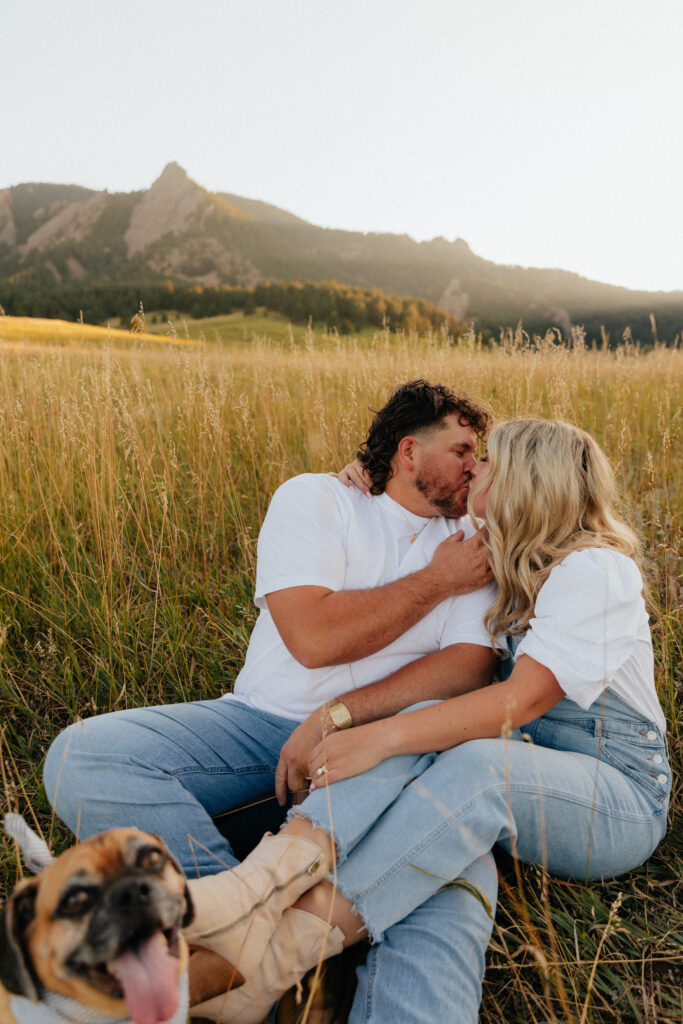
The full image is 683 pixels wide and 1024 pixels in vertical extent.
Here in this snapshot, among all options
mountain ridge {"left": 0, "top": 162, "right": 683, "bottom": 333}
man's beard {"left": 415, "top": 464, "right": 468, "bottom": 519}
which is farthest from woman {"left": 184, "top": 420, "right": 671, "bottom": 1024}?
mountain ridge {"left": 0, "top": 162, "right": 683, "bottom": 333}

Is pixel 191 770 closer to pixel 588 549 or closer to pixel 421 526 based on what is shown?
pixel 421 526

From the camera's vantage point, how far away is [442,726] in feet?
5.96

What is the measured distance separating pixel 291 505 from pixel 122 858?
1346 mm

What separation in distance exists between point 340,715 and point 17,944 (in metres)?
1.07

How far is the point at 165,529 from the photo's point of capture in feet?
10.8

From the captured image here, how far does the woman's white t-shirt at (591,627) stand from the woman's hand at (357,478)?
2.95 ft

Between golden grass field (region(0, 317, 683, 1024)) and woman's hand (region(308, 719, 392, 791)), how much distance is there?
54 centimetres

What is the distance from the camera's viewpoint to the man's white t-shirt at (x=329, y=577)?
7.30ft

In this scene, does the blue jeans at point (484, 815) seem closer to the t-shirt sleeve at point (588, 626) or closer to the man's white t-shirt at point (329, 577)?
the t-shirt sleeve at point (588, 626)

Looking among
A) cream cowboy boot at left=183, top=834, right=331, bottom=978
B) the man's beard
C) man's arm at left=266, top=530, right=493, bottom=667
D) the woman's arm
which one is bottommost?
cream cowboy boot at left=183, top=834, right=331, bottom=978

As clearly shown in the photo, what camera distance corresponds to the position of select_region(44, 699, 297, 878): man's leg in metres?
1.82

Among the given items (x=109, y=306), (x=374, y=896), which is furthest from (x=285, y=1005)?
(x=109, y=306)

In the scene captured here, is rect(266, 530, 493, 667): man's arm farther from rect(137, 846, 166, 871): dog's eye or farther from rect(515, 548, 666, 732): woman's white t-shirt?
→ rect(137, 846, 166, 871): dog's eye

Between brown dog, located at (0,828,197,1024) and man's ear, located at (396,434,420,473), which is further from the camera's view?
man's ear, located at (396,434,420,473)
